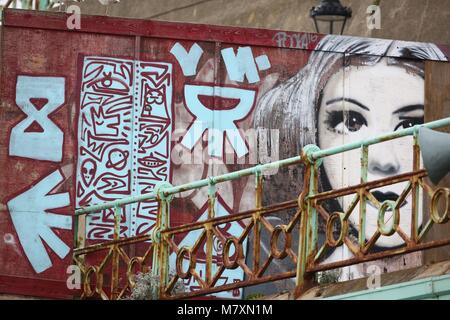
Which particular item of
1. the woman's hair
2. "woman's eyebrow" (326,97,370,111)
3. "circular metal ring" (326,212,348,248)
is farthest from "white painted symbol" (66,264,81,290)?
"circular metal ring" (326,212,348,248)

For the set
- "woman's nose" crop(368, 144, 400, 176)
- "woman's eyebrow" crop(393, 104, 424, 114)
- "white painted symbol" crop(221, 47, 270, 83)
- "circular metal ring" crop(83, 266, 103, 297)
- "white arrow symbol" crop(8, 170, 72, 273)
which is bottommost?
"circular metal ring" crop(83, 266, 103, 297)

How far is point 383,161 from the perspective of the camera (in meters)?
18.8

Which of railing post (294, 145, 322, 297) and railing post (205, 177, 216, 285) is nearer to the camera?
railing post (294, 145, 322, 297)

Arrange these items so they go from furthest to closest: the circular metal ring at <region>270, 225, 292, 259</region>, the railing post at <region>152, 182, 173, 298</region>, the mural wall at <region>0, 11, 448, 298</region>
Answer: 1. the mural wall at <region>0, 11, 448, 298</region>
2. the railing post at <region>152, 182, 173, 298</region>
3. the circular metal ring at <region>270, 225, 292, 259</region>

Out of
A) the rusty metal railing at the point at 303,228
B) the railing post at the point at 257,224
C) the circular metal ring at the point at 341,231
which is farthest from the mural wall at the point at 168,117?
the circular metal ring at the point at 341,231

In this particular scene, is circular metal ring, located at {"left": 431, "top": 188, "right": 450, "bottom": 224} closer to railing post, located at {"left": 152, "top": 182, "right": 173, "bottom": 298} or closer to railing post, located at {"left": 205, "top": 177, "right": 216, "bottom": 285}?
railing post, located at {"left": 205, "top": 177, "right": 216, "bottom": 285}

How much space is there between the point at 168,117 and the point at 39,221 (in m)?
2.13

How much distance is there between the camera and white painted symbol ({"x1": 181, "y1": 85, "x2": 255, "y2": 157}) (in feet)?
58.9

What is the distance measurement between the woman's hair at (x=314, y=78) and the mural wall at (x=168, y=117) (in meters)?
0.01

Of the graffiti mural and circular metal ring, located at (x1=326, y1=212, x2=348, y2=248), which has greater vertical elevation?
the graffiti mural

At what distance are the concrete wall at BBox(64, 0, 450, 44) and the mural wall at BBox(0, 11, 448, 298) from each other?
3298 millimetres

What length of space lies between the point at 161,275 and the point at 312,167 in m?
2.56

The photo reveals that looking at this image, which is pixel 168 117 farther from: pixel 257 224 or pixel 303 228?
pixel 303 228
